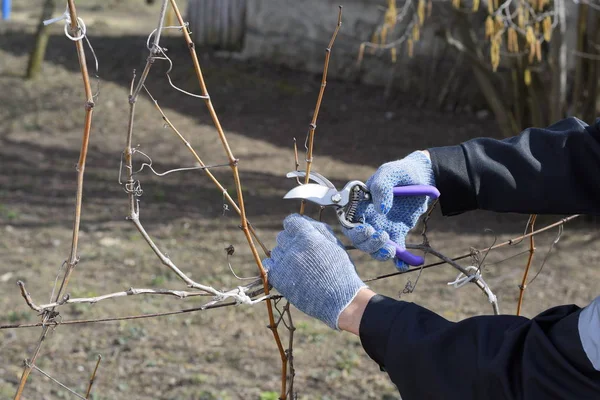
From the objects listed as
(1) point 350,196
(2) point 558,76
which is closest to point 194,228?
(2) point 558,76

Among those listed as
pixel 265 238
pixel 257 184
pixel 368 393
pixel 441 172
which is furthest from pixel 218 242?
pixel 441 172

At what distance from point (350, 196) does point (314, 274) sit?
0.94 feet

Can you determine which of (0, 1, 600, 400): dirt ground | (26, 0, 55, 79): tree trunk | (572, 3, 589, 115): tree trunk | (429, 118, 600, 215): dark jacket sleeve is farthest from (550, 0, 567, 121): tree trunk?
(26, 0, 55, 79): tree trunk

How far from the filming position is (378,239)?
1.59 metres

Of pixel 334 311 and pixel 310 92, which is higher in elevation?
pixel 334 311

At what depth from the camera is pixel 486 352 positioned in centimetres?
130

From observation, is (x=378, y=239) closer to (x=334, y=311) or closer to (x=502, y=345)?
(x=334, y=311)

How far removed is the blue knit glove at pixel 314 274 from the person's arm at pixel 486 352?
59mm

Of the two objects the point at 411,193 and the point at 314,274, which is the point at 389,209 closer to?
the point at 411,193

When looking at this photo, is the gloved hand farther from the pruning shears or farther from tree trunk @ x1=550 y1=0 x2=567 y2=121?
tree trunk @ x1=550 y1=0 x2=567 y2=121

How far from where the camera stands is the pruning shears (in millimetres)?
1642

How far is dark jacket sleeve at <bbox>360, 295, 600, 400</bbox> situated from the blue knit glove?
0.24ft

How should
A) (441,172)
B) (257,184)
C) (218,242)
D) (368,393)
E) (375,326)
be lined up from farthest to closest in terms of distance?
(257,184) → (218,242) → (368,393) → (441,172) → (375,326)

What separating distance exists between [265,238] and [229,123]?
8.22 ft
